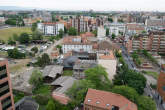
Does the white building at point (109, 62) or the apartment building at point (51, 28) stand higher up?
the apartment building at point (51, 28)

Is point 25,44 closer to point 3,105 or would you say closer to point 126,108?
point 3,105

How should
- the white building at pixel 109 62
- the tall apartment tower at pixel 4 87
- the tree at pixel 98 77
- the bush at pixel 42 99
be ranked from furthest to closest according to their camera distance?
1. the white building at pixel 109 62
2. the tree at pixel 98 77
3. the bush at pixel 42 99
4. the tall apartment tower at pixel 4 87

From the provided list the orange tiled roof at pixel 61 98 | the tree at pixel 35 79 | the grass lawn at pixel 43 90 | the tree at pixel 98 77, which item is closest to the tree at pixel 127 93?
the tree at pixel 98 77

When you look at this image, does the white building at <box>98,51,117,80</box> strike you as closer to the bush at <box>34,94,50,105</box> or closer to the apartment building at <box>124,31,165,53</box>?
the bush at <box>34,94,50,105</box>

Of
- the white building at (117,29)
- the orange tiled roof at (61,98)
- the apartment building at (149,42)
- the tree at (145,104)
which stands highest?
the white building at (117,29)

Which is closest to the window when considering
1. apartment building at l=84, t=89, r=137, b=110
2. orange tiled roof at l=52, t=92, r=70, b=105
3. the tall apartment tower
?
the tall apartment tower

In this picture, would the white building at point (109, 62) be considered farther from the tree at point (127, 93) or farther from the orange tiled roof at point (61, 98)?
the orange tiled roof at point (61, 98)

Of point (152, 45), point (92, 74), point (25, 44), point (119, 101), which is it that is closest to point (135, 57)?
point (152, 45)
